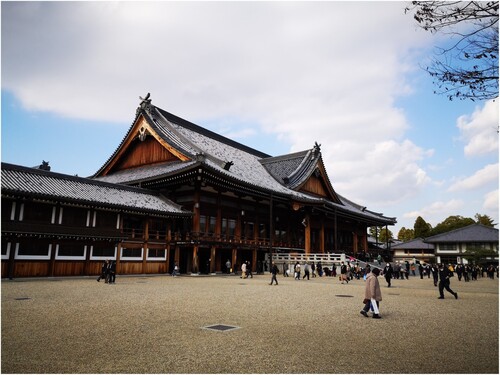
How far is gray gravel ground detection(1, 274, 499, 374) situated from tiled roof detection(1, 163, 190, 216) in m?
9.91

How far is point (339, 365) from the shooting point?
5.89 metres

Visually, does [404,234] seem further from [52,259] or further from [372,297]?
[372,297]

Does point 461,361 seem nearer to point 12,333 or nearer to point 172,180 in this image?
point 12,333

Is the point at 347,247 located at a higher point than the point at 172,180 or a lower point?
lower

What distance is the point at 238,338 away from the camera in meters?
7.53

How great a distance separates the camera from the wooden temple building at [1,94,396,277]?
70.6 ft

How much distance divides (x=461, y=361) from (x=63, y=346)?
696 cm

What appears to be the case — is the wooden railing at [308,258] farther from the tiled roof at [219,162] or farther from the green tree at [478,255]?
the green tree at [478,255]

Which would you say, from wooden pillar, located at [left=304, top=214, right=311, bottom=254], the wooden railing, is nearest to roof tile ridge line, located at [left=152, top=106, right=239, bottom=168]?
the wooden railing

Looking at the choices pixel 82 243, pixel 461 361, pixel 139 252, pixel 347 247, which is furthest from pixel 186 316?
pixel 347 247

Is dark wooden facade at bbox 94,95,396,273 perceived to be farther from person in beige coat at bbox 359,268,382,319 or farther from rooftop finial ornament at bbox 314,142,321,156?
person in beige coat at bbox 359,268,382,319

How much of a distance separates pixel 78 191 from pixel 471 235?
70.6 meters

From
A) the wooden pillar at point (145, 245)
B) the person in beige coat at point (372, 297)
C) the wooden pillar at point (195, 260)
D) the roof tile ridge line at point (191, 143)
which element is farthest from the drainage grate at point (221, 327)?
the roof tile ridge line at point (191, 143)

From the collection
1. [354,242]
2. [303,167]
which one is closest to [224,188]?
[303,167]
